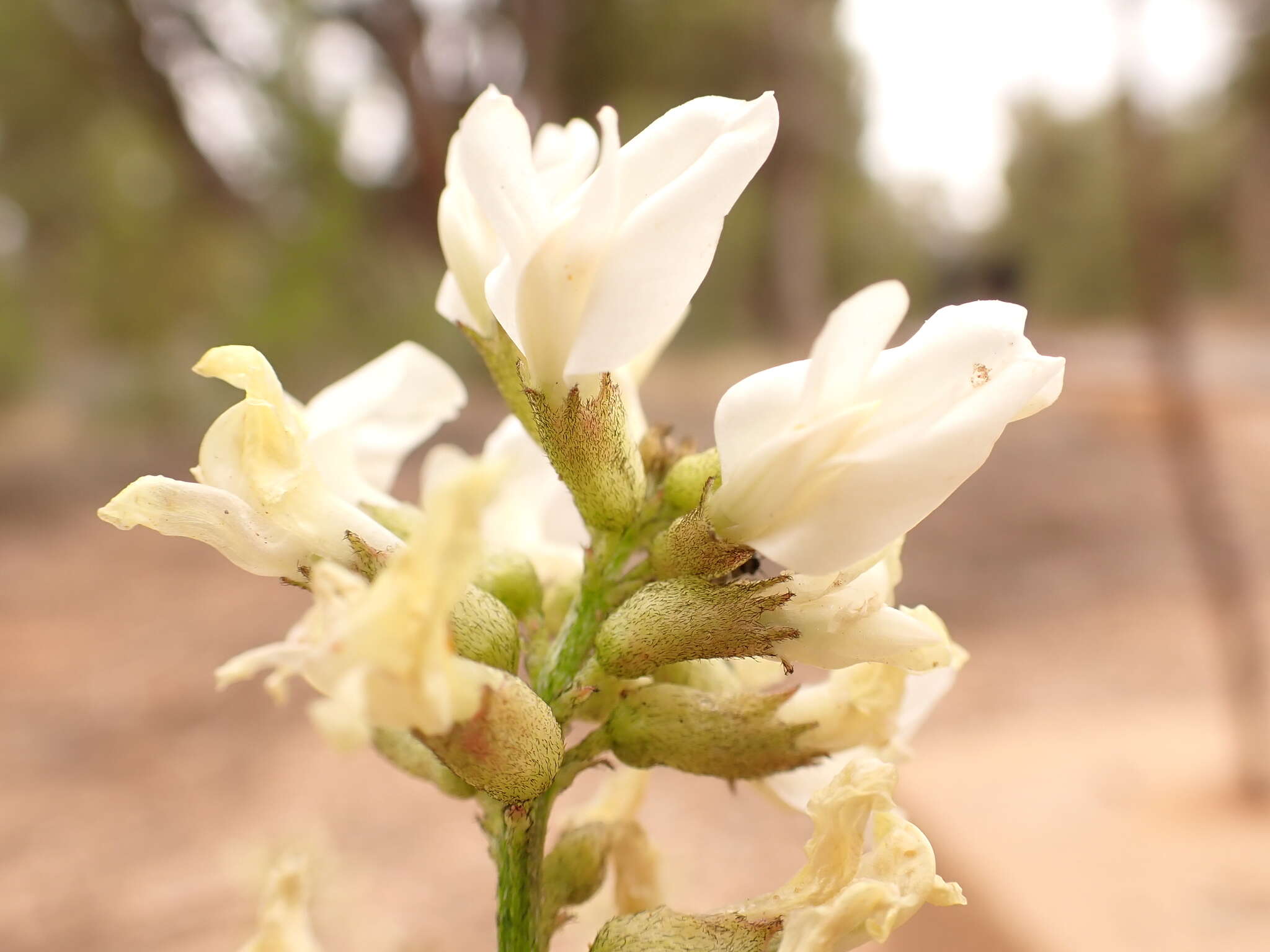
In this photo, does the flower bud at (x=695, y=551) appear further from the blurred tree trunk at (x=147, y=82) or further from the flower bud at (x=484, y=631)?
the blurred tree trunk at (x=147, y=82)

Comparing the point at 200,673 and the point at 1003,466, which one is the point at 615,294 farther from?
the point at 1003,466

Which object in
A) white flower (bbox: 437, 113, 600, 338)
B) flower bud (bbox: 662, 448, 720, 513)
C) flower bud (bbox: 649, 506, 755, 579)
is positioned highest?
white flower (bbox: 437, 113, 600, 338)

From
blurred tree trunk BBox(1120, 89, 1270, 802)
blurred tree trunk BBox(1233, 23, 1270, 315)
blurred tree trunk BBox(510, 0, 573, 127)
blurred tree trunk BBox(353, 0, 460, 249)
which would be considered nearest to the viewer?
blurred tree trunk BBox(1120, 89, 1270, 802)

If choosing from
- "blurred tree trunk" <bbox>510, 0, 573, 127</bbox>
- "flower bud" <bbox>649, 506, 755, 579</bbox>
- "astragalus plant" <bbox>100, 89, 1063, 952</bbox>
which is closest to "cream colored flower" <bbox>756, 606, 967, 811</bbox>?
"astragalus plant" <bbox>100, 89, 1063, 952</bbox>

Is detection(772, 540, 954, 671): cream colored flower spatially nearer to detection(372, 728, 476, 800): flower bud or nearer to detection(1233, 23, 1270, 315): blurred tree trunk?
detection(372, 728, 476, 800): flower bud

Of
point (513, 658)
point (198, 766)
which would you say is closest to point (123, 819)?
point (198, 766)
